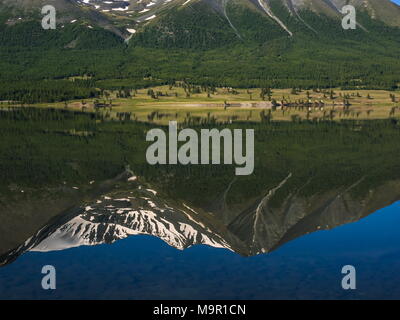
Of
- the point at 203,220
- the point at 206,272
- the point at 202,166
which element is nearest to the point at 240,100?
the point at 202,166

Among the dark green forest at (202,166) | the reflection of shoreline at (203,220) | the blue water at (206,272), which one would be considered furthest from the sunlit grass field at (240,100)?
the blue water at (206,272)

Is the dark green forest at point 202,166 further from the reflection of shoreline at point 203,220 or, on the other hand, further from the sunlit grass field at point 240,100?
the sunlit grass field at point 240,100

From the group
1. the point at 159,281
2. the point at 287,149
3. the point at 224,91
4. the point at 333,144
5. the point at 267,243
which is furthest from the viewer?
the point at 224,91

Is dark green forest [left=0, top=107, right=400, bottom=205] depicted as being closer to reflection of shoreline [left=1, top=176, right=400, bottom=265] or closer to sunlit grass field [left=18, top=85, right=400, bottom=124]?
reflection of shoreline [left=1, top=176, right=400, bottom=265]

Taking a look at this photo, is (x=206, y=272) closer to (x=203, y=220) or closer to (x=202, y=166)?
(x=203, y=220)

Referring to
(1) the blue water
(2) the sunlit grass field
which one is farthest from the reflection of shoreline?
(2) the sunlit grass field

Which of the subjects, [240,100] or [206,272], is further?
[240,100]
